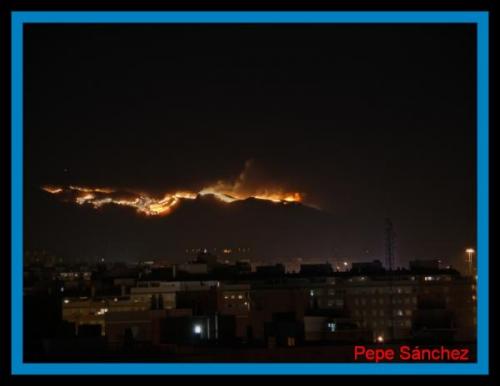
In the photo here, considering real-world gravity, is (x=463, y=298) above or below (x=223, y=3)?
below

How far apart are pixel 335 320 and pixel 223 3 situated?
6374 millimetres

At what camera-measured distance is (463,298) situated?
11812mm

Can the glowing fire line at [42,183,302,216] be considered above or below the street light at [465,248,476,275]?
above

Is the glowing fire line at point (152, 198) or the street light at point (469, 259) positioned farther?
the street light at point (469, 259)

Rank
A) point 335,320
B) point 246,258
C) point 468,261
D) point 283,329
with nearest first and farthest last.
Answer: point 283,329 → point 335,320 → point 468,261 → point 246,258

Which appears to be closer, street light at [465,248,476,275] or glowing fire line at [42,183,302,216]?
glowing fire line at [42,183,302,216]

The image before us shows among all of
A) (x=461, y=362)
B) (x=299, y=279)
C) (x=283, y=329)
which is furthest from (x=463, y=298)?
(x=461, y=362)

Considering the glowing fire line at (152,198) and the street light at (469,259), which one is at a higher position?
the glowing fire line at (152,198)

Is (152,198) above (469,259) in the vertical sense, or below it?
above

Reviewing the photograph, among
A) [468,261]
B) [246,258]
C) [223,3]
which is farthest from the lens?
[246,258]

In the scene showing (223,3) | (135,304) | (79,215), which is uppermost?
(223,3)
